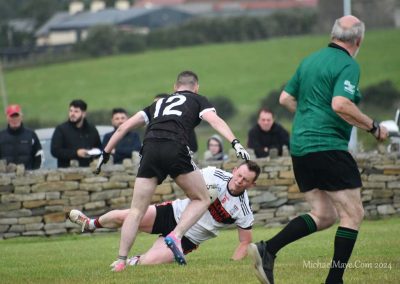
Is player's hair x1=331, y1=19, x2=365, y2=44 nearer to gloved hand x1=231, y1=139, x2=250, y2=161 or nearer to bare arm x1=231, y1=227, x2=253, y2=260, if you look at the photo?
gloved hand x1=231, y1=139, x2=250, y2=161

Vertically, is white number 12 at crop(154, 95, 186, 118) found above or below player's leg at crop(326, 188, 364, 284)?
above

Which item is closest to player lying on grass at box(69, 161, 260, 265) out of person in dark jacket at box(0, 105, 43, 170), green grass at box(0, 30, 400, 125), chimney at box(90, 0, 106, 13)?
person in dark jacket at box(0, 105, 43, 170)

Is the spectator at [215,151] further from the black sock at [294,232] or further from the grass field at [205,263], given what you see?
the black sock at [294,232]

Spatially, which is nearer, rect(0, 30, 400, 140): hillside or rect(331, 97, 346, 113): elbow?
rect(331, 97, 346, 113): elbow

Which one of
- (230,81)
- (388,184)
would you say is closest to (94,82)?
(230,81)

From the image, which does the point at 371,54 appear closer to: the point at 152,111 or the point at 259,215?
the point at 259,215

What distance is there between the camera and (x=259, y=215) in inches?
747

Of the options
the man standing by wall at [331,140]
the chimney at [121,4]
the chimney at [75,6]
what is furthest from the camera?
the chimney at [121,4]

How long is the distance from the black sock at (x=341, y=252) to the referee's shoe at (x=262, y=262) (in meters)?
0.48

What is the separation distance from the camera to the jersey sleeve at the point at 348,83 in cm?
927

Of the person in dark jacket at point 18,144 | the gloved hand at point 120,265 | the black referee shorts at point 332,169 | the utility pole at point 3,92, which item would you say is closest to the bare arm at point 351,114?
the black referee shorts at point 332,169

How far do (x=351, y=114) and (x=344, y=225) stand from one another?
933 mm

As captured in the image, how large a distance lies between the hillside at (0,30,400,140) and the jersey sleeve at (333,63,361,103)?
4602 centimetres

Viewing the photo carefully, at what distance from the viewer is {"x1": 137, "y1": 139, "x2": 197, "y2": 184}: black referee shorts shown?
10812 mm
